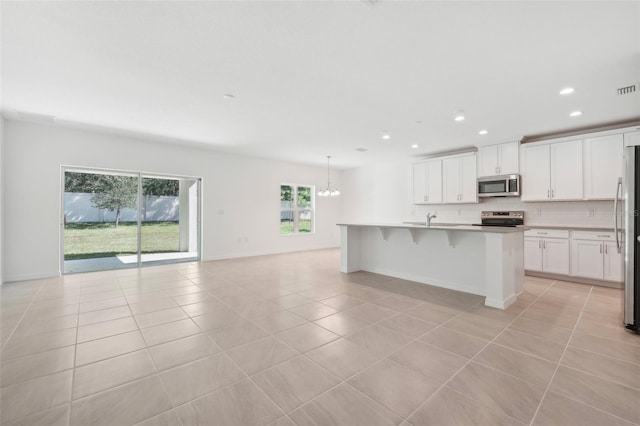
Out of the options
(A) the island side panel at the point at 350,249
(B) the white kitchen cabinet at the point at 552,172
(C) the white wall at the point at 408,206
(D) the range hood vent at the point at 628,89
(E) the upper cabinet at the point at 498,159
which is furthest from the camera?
(E) the upper cabinet at the point at 498,159

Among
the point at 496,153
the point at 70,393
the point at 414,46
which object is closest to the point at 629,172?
the point at 414,46

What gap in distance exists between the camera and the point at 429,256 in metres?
4.39

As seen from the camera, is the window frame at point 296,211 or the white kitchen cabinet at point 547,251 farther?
the window frame at point 296,211

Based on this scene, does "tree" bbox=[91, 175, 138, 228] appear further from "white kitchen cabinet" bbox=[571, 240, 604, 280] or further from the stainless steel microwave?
"white kitchen cabinet" bbox=[571, 240, 604, 280]

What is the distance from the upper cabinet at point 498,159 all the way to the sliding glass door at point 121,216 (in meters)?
6.50

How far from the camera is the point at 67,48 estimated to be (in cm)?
253

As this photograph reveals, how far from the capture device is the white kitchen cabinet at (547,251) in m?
4.75

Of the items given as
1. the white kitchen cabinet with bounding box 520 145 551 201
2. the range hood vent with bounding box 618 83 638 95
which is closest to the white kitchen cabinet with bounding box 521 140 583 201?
the white kitchen cabinet with bounding box 520 145 551 201

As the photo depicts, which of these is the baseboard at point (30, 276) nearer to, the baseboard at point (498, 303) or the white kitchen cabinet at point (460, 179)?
the baseboard at point (498, 303)

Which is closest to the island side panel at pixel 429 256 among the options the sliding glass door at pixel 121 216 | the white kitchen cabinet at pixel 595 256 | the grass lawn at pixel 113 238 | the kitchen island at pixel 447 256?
the kitchen island at pixel 447 256

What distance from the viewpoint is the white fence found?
5.62 metres

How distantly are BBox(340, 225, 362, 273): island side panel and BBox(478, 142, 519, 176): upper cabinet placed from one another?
3.11 meters

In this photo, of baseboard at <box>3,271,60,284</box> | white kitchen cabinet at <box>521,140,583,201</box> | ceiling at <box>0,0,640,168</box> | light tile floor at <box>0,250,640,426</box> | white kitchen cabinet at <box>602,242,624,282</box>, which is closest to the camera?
light tile floor at <box>0,250,640,426</box>

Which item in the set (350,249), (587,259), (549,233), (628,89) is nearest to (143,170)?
(350,249)
